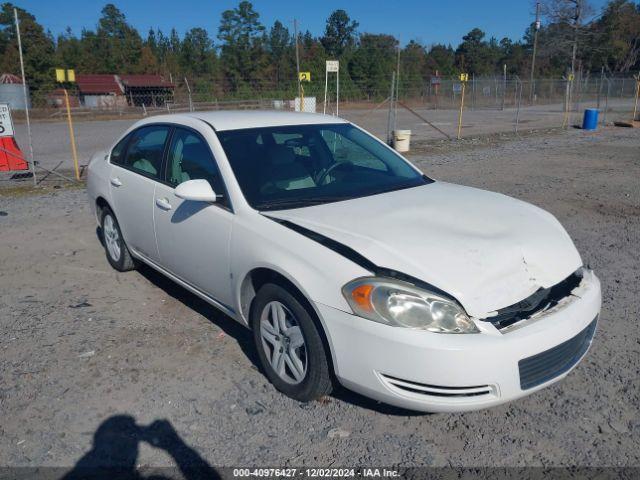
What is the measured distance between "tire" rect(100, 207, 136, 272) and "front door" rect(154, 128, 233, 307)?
102cm

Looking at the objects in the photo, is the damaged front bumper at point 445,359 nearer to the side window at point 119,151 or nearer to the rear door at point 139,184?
the rear door at point 139,184

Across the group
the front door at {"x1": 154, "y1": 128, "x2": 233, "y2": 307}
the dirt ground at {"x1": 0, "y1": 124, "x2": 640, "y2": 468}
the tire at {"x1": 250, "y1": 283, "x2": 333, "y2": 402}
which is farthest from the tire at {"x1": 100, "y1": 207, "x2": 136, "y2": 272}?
the tire at {"x1": 250, "y1": 283, "x2": 333, "y2": 402}

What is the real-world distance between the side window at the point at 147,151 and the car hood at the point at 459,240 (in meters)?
1.54

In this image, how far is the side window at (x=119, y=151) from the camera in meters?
5.17

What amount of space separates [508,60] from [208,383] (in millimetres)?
93857

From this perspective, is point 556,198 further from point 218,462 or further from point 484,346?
point 218,462

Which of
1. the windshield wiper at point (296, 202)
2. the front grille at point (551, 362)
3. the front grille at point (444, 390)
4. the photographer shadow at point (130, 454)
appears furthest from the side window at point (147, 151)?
the front grille at point (551, 362)

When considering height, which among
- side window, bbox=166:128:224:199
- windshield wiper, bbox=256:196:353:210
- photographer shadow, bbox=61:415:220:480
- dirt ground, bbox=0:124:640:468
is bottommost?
photographer shadow, bbox=61:415:220:480

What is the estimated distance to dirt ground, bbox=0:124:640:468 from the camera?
2848 millimetres

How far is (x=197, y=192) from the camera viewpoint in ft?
11.6

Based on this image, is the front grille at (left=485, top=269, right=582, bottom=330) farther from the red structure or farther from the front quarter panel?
the red structure

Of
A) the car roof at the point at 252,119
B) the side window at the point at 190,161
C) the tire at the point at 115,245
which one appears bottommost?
the tire at the point at 115,245

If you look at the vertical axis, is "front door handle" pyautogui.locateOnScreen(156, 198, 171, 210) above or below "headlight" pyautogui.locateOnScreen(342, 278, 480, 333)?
above

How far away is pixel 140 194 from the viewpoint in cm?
458
